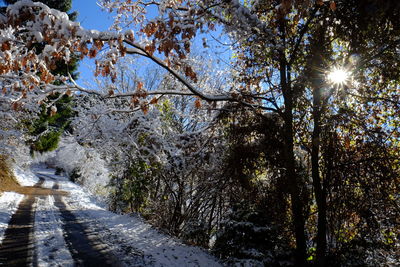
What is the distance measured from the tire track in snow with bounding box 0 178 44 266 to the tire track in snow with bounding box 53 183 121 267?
92 cm

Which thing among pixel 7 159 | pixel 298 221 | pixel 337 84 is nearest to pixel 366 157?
pixel 337 84

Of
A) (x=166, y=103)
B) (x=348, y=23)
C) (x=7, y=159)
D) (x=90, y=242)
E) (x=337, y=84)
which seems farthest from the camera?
(x=7, y=159)

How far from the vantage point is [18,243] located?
6.51 metres

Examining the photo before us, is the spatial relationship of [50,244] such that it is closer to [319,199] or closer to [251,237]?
[251,237]

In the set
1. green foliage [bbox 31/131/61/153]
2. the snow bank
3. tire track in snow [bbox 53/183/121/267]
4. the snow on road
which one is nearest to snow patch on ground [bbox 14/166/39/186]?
the snow bank

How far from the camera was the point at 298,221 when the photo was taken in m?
5.60

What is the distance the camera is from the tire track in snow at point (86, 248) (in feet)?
19.0

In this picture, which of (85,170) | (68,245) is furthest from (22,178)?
(68,245)

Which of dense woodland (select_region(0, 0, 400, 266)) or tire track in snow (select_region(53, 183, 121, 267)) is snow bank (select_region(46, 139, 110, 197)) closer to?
tire track in snow (select_region(53, 183, 121, 267))

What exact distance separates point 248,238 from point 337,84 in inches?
168

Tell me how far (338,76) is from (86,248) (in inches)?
293

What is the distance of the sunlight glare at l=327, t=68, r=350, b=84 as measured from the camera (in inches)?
208

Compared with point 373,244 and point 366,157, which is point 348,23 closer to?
point 366,157

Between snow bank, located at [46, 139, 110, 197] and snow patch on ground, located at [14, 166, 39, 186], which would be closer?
snow patch on ground, located at [14, 166, 39, 186]
